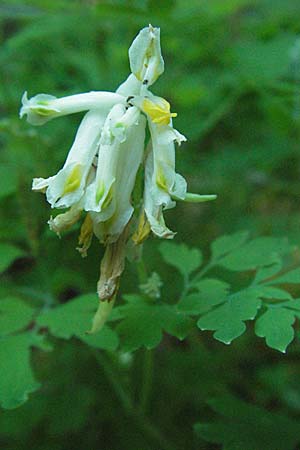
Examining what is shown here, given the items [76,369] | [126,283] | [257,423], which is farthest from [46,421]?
[257,423]

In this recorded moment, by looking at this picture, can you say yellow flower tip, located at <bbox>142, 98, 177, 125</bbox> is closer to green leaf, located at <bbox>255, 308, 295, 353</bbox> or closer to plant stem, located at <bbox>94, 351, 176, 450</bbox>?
green leaf, located at <bbox>255, 308, 295, 353</bbox>

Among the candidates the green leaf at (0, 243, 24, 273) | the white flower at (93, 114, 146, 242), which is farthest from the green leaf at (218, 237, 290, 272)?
the green leaf at (0, 243, 24, 273)

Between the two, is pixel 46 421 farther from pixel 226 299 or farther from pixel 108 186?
pixel 108 186

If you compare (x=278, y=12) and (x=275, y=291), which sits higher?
(x=278, y=12)

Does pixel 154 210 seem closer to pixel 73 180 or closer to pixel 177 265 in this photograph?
pixel 73 180

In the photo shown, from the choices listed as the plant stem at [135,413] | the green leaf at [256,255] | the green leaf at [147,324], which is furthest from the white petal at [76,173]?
the plant stem at [135,413]

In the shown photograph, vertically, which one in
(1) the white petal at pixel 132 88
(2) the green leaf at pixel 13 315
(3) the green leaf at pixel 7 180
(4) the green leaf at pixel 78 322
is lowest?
(2) the green leaf at pixel 13 315

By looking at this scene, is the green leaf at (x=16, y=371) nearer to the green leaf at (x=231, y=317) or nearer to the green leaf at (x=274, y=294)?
the green leaf at (x=231, y=317)

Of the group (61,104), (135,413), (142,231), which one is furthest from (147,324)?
(135,413)
